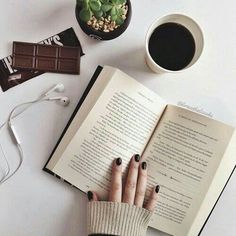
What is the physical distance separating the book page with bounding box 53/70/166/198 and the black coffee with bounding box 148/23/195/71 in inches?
2.4

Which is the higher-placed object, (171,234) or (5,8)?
(5,8)

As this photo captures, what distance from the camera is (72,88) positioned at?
30.7 inches

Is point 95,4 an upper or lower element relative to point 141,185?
upper

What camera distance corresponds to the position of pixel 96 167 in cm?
76

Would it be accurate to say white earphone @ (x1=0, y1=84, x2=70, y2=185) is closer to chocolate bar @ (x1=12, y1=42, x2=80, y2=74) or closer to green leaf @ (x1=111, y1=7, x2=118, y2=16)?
chocolate bar @ (x1=12, y1=42, x2=80, y2=74)

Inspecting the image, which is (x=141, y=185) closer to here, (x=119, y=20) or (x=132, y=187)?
(x=132, y=187)

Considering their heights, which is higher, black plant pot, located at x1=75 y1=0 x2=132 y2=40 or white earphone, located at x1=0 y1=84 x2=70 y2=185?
black plant pot, located at x1=75 y1=0 x2=132 y2=40

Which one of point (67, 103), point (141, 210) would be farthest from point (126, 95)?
point (141, 210)

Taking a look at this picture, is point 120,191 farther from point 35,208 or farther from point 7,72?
point 7,72

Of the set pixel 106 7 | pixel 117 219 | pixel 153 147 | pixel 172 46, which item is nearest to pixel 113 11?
pixel 106 7

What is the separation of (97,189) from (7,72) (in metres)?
0.27

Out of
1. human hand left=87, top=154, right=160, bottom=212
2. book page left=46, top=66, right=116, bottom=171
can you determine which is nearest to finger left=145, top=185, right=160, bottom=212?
human hand left=87, top=154, right=160, bottom=212

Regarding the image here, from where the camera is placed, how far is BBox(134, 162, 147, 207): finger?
0.77m

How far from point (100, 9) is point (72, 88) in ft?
0.54
